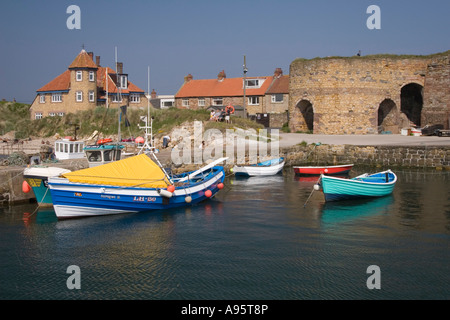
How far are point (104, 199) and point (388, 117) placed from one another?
102 feet

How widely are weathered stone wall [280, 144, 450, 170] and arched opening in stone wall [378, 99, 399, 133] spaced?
10.6 metres

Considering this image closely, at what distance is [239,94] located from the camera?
53688mm

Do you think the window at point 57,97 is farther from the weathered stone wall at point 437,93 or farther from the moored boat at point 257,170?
the weathered stone wall at point 437,93

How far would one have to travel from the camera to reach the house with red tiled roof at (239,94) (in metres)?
52.4

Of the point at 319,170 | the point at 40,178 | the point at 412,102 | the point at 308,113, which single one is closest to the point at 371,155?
the point at 319,170

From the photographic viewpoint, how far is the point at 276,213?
57.4 ft

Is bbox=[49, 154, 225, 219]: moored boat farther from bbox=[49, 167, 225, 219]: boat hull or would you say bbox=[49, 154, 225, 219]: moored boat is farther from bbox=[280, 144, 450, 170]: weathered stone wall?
bbox=[280, 144, 450, 170]: weathered stone wall

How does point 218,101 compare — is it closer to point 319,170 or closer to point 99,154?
point 319,170

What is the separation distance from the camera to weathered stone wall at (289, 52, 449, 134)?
125 ft

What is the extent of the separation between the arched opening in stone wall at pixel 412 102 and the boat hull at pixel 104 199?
31.1m

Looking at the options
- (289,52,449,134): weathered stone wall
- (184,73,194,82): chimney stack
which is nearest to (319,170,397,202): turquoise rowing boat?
(289,52,449,134): weathered stone wall

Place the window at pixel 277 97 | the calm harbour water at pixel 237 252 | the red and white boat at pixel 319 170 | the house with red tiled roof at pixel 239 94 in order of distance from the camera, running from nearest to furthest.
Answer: the calm harbour water at pixel 237 252
the red and white boat at pixel 319 170
the window at pixel 277 97
the house with red tiled roof at pixel 239 94

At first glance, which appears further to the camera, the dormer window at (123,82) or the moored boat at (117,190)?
the dormer window at (123,82)

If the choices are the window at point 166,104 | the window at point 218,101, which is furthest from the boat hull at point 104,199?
the window at point 166,104
